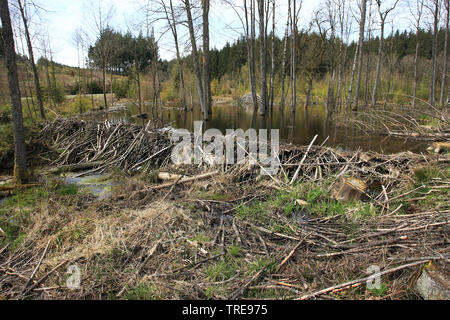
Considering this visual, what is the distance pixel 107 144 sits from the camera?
8672 mm

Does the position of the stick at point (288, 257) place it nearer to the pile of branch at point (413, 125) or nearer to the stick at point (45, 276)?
the stick at point (45, 276)

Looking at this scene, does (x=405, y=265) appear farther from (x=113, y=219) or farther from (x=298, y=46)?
(x=298, y=46)

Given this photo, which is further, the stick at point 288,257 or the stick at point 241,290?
the stick at point 288,257

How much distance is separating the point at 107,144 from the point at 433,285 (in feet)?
29.1

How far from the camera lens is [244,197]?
4.85 metres

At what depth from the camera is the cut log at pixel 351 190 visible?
4.53 meters

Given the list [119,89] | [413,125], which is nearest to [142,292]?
[413,125]

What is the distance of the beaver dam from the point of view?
8.57 feet

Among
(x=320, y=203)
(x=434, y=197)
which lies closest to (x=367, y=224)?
(x=320, y=203)

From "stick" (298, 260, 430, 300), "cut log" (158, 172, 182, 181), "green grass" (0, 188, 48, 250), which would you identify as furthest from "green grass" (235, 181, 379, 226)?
"green grass" (0, 188, 48, 250)

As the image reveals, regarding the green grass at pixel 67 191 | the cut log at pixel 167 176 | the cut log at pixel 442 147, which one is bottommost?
the green grass at pixel 67 191

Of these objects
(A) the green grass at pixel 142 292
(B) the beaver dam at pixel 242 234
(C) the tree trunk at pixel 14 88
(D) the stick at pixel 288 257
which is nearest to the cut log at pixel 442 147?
(B) the beaver dam at pixel 242 234

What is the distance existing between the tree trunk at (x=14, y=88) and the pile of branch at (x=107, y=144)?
1753mm

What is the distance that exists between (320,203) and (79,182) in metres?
6.13
